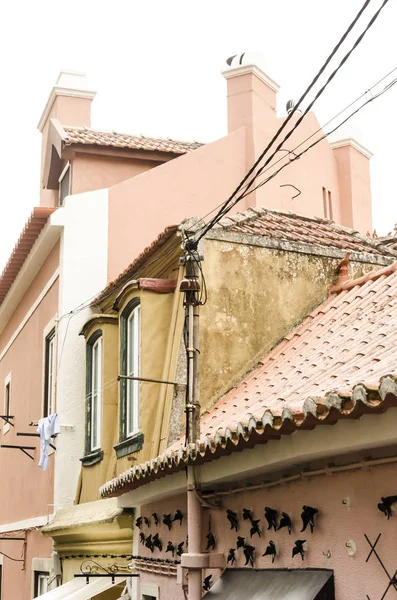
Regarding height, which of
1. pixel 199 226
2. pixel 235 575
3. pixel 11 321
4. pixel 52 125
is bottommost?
pixel 235 575

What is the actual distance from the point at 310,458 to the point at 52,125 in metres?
11.2

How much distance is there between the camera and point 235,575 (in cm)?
748

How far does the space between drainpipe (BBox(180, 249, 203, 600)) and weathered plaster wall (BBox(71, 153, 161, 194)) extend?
6.42m

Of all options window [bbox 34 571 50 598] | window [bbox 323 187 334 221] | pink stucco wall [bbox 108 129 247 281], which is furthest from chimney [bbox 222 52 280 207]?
window [bbox 34 571 50 598]

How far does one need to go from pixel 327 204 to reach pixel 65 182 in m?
5.16

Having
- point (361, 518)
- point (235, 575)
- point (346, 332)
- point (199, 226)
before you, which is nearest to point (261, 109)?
point (199, 226)

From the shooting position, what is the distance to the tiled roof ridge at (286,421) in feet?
16.5

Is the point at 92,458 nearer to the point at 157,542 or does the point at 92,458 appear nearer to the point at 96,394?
the point at 96,394

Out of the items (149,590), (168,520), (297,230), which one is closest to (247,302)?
(297,230)

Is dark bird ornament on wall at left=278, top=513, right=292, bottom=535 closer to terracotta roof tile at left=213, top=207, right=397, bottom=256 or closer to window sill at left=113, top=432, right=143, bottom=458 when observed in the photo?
window sill at left=113, top=432, right=143, bottom=458

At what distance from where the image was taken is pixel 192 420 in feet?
27.4

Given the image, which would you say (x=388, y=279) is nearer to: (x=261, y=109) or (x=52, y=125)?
(x=261, y=109)

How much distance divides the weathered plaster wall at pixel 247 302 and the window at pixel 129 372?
3.96 ft

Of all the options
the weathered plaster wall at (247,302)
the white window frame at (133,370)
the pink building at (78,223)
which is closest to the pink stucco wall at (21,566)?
the pink building at (78,223)
